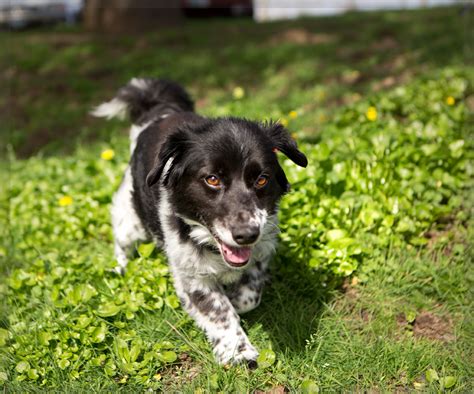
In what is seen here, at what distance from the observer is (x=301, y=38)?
12516 mm

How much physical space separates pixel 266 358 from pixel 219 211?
91cm

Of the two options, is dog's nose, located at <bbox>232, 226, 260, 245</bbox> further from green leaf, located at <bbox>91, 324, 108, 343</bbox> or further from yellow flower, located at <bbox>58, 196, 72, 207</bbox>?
yellow flower, located at <bbox>58, 196, 72, 207</bbox>

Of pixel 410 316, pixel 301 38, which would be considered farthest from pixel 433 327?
pixel 301 38

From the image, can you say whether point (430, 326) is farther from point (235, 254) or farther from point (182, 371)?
point (182, 371)

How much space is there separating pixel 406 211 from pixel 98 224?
2685 mm

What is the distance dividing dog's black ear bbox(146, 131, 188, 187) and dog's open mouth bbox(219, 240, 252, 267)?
22.5 inches

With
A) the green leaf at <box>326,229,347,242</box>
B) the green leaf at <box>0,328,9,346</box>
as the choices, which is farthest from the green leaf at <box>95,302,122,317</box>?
the green leaf at <box>326,229,347,242</box>

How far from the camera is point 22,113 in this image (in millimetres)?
11133

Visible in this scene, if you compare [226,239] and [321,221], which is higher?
[226,239]

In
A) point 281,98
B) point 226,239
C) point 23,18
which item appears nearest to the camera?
point 226,239

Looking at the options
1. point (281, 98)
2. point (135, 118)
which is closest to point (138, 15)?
point (281, 98)

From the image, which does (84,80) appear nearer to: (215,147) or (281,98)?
(281,98)

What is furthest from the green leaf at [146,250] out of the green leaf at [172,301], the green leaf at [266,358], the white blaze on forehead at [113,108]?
the white blaze on forehead at [113,108]

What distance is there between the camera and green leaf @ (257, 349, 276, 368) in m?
3.43
